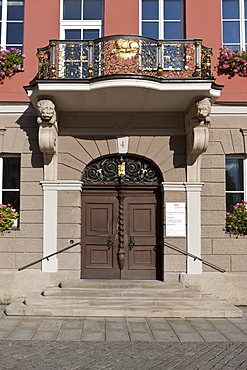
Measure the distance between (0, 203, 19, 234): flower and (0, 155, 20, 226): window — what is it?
31 centimetres

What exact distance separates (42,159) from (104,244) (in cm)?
241

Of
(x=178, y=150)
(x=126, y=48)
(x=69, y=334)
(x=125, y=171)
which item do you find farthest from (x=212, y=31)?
(x=69, y=334)

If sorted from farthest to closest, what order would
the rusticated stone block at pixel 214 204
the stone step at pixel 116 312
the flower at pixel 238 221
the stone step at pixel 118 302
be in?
the rusticated stone block at pixel 214 204 < the flower at pixel 238 221 < the stone step at pixel 118 302 < the stone step at pixel 116 312

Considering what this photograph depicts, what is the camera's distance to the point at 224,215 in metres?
10.3

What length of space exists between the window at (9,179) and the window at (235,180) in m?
4.89

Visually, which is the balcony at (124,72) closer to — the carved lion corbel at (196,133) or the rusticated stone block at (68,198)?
the carved lion corbel at (196,133)

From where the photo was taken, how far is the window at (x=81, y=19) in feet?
35.2

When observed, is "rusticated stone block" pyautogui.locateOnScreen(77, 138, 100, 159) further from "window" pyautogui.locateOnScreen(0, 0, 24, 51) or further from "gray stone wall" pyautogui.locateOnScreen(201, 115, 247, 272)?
"window" pyautogui.locateOnScreen(0, 0, 24, 51)

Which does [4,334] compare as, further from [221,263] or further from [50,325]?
[221,263]

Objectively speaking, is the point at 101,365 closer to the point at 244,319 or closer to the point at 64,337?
the point at 64,337

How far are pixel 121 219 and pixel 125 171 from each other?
44.1 inches

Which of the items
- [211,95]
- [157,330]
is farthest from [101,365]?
[211,95]

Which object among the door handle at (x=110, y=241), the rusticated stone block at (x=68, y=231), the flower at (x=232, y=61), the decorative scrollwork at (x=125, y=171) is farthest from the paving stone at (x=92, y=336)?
the flower at (x=232, y=61)

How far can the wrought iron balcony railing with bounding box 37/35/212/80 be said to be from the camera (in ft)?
30.4
